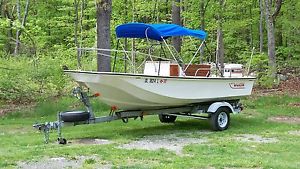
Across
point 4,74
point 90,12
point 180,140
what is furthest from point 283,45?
point 180,140

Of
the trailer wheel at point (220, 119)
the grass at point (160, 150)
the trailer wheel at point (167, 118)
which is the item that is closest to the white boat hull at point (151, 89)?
the trailer wheel at point (220, 119)

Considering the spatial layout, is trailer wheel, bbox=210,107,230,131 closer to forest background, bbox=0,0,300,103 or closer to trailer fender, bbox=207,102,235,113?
trailer fender, bbox=207,102,235,113

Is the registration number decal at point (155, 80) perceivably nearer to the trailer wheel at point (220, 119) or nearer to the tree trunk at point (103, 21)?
the trailer wheel at point (220, 119)

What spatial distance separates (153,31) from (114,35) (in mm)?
13635

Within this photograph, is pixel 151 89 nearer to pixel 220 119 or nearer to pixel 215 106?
pixel 215 106

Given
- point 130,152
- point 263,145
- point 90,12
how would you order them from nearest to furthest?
point 130,152 < point 263,145 < point 90,12

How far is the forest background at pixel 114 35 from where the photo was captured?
16.2 meters

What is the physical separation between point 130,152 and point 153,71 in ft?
11.1

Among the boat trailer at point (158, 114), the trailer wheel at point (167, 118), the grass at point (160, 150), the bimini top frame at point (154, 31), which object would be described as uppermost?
the bimini top frame at point (154, 31)

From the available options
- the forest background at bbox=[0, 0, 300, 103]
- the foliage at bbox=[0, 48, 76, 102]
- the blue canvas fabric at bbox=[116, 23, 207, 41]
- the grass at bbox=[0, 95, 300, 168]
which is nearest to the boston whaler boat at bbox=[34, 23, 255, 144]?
the blue canvas fabric at bbox=[116, 23, 207, 41]

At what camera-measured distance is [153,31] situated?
34.5 ft

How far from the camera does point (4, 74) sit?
51.4 feet

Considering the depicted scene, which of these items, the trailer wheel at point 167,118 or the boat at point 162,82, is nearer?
the boat at point 162,82

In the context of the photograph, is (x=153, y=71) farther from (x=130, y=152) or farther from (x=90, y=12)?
(x=90, y=12)
